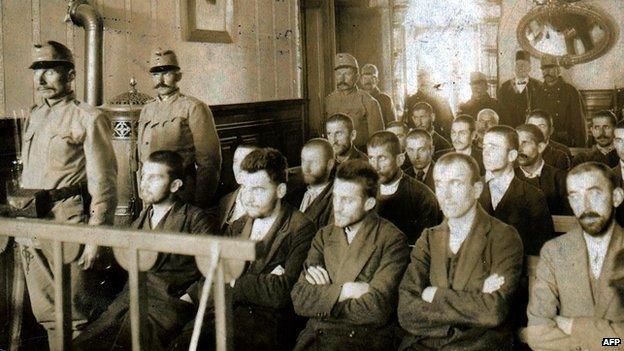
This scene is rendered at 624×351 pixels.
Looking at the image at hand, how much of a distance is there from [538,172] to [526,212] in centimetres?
86

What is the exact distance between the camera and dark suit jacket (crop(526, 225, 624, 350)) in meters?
2.37

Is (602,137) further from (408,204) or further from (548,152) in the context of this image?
(408,204)

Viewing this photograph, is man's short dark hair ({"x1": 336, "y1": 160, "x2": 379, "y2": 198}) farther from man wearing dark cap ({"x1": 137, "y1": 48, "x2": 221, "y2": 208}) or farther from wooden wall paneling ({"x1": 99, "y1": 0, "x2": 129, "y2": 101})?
wooden wall paneling ({"x1": 99, "y1": 0, "x2": 129, "y2": 101})

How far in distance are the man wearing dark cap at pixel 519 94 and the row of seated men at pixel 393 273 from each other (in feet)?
17.8

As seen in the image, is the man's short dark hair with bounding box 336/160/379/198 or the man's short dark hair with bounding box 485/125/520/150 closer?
the man's short dark hair with bounding box 336/160/379/198

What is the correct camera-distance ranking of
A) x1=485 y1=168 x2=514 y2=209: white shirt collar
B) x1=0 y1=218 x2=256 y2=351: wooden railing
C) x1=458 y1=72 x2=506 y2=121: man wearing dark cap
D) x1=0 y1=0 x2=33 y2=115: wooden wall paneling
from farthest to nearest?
1. x1=458 y1=72 x2=506 y2=121: man wearing dark cap
2. x1=0 y1=0 x2=33 y2=115: wooden wall paneling
3. x1=485 y1=168 x2=514 y2=209: white shirt collar
4. x1=0 y1=218 x2=256 y2=351: wooden railing

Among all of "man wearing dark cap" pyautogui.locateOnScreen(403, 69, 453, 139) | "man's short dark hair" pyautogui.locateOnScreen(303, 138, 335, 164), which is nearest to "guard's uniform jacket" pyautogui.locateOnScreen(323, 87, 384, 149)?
"man wearing dark cap" pyautogui.locateOnScreen(403, 69, 453, 139)

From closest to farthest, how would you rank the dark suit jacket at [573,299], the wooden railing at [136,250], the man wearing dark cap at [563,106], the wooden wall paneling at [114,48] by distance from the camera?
1. the wooden railing at [136,250]
2. the dark suit jacket at [573,299]
3. the wooden wall paneling at [114,48]
4. the man wearing dark cap at [563,106]

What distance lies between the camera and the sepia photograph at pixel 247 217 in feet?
7.92

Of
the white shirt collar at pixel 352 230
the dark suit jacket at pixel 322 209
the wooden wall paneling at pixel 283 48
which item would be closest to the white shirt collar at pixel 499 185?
the dark suit jacket at pixel 322 209

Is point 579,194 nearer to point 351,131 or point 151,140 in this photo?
point 351,131

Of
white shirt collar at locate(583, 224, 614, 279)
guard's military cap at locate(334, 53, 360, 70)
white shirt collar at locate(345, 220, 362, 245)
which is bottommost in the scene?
white shirt collar at locate(583, 224, 614, 279)

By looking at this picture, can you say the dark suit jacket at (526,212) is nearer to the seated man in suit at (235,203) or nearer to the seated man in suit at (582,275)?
the seated man in suit at (582,275)

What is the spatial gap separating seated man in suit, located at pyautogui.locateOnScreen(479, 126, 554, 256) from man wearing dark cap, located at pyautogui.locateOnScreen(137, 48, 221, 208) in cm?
172
